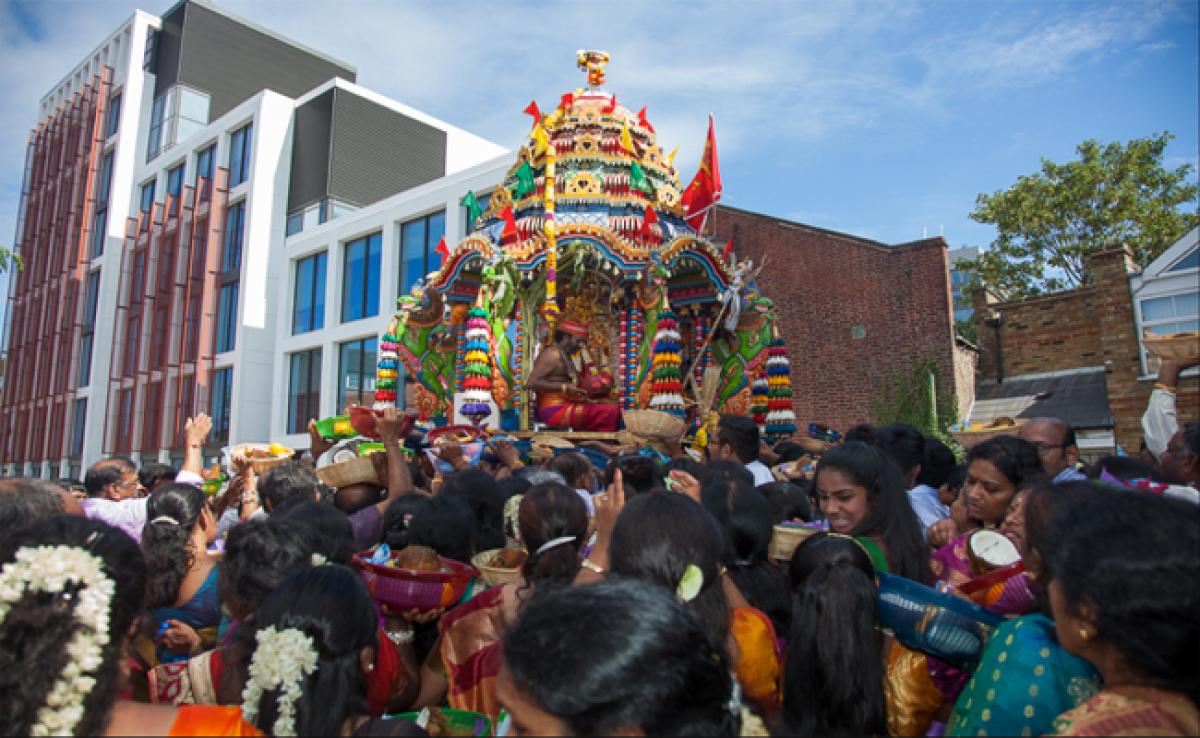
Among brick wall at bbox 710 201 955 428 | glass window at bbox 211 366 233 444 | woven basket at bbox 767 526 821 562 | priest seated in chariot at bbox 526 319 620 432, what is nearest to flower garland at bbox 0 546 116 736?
woven basket at bbox 767 526 821 562

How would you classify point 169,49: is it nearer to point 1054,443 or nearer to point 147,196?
point 147,196

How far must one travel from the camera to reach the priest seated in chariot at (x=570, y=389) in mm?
8508

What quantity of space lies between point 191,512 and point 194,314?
2586 cm

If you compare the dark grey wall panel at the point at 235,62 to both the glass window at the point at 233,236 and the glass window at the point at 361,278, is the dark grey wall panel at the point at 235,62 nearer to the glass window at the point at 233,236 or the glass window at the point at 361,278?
the glass window at the point at 233,236

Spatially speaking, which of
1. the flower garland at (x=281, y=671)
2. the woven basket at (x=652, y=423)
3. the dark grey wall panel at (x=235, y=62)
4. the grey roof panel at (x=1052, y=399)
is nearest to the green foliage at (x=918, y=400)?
the grey roof panel at (x=1052, y=399)

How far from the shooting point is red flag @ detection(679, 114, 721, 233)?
9625 mm

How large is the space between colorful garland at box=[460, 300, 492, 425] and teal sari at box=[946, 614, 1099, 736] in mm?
6609

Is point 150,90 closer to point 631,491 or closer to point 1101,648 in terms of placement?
point 631,491

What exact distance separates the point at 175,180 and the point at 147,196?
2471mm

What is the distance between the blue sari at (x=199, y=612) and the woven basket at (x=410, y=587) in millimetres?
710

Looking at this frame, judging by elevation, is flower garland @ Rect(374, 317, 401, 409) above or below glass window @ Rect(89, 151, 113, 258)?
below

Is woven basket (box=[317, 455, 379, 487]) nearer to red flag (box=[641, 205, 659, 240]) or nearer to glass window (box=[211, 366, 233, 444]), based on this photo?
red flag (box=[641, 205, 659, 240])

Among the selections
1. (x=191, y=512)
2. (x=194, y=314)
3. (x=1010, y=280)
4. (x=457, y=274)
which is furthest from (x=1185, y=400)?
(x=194, y=314)

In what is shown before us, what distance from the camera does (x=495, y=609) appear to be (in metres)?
2.71
